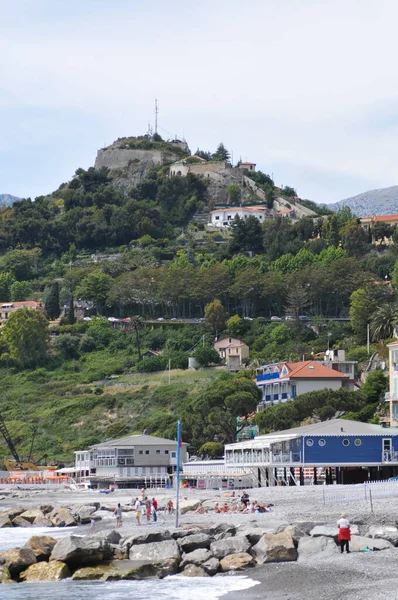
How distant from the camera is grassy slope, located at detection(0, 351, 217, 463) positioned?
9144 cm

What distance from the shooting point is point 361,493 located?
40.6 m

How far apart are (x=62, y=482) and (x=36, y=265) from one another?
72.9 meters

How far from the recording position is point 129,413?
3701 inches

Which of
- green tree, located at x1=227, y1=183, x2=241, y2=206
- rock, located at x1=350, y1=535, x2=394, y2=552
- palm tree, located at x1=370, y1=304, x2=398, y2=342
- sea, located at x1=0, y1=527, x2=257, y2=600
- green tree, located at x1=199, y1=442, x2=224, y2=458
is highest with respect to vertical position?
green tree, located at x1=227, y1=183, x2=241, y2=206

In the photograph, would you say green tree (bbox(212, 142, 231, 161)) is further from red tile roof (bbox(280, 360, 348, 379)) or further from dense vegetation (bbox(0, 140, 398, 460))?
red tile roof (bbox(280, 360, 348, 379))

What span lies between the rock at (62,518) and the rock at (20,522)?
0.98m

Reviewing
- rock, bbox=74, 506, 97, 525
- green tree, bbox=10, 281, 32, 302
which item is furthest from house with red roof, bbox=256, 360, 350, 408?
green tree, bbox=10, 281, 32, 302

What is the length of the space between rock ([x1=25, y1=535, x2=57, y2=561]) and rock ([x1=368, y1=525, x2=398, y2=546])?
9.03 metres

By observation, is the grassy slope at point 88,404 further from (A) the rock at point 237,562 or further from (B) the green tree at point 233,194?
(B) the green tree at point 233,194

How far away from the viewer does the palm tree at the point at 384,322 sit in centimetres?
8744

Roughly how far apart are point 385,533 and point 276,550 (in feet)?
10.2

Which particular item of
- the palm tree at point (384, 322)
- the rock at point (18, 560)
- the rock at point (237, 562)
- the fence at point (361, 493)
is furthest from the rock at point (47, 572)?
the palm tree at point (384, 322)

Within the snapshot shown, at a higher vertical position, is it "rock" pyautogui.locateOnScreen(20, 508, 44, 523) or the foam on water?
"rock" pyautogui.locateOnScreen(20, 508, 44, 523)

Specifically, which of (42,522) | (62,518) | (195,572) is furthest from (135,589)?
(42,522)
